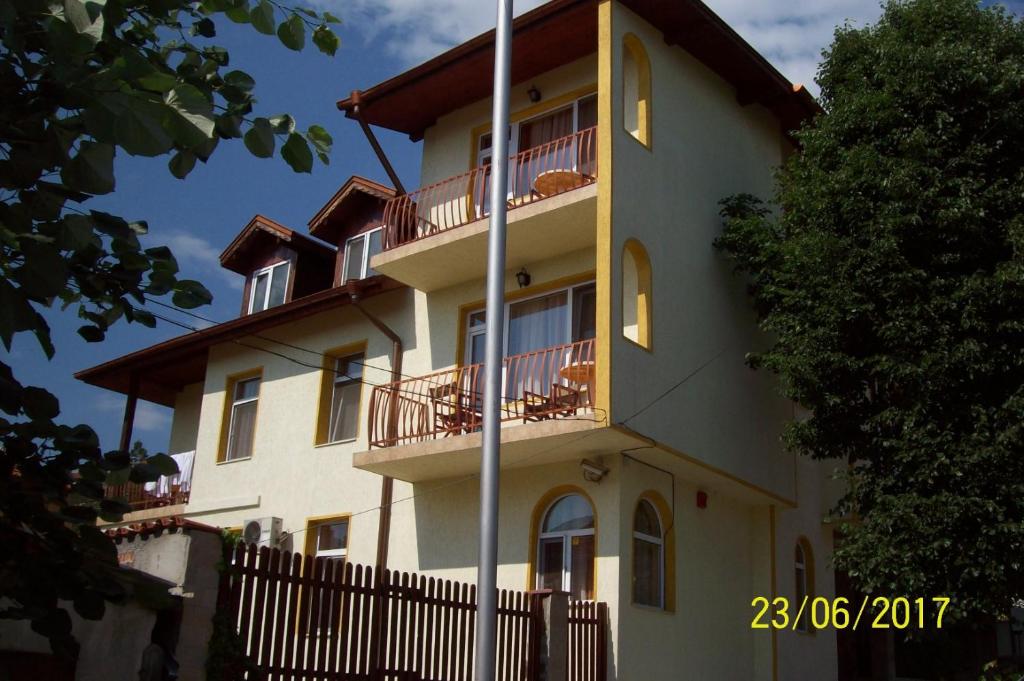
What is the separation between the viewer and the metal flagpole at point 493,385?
857 centimetres

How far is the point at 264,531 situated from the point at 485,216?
632cm

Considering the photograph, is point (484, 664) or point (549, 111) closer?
point (484, 664)

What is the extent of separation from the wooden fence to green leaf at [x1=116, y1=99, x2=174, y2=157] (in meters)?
6.56

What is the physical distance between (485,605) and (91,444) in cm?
574

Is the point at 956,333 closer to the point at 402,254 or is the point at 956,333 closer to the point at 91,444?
the point at 402,254

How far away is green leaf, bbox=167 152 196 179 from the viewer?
340 cm

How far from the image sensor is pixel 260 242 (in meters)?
21.9

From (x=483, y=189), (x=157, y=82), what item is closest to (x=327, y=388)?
(x=483, y=189)

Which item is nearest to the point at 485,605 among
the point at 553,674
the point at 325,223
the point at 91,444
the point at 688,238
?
the point at 553,674

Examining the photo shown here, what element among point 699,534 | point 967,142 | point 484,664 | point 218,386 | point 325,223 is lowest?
point 484,664

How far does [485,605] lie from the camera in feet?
28.1

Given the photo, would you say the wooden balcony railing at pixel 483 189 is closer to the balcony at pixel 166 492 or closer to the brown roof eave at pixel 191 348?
the brown roof eave at pixel 191 348

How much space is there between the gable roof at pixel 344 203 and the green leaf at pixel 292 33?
51.2ft

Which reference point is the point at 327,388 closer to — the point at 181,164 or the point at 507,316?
the point at 507,316
